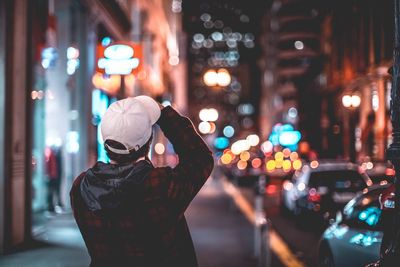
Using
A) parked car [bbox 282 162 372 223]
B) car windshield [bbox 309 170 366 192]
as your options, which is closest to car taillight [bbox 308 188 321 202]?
parked car [bbox 282 162 372 223]

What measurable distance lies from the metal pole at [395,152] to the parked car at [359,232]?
119 cm

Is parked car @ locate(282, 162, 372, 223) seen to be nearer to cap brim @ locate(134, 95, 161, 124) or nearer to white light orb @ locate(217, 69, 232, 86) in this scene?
white light orb @ locate(217, 69, 232, 86)

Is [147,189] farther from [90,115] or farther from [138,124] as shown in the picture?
[90,115]

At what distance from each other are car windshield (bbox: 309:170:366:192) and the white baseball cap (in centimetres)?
1459

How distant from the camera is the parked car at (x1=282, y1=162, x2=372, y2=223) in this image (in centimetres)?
1716

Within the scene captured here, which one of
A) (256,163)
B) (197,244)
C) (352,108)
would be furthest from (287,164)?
(197,244)

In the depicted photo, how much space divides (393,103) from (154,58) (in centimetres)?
3403

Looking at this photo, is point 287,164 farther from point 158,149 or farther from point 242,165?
point 158,149

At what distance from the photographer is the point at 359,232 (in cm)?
795

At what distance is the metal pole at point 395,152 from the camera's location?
5.39 metres

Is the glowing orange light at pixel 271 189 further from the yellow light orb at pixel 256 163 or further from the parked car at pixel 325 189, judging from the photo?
the parked car at pixel 325 189

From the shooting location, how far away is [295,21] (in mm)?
92062

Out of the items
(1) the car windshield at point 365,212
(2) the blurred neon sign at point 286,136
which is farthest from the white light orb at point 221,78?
(2) the blurred neon sign at point 286,136

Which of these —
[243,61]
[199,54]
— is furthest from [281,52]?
[243,61]
